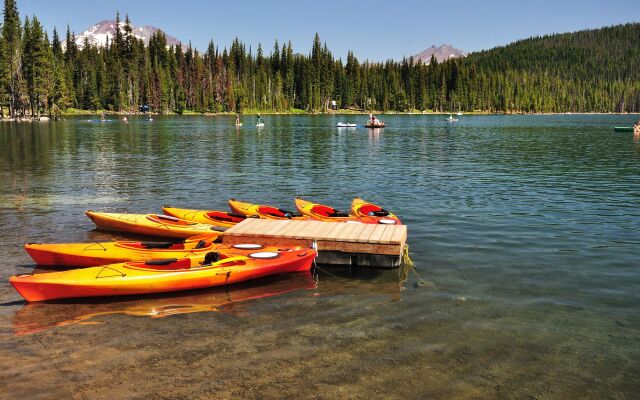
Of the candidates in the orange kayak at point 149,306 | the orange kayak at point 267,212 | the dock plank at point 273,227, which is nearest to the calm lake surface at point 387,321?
the orange kayak at point 149,306

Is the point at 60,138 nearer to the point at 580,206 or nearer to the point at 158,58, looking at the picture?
the point at 580,206

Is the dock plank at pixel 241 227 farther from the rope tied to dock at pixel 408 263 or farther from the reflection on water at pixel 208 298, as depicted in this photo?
the rope tied to dock at pixel 408 263

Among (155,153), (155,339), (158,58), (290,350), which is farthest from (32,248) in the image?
(158,58)

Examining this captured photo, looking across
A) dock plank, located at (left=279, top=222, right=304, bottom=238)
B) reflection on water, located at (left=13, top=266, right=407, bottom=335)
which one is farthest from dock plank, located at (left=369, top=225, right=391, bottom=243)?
dock plank, located at (left=279, top=222, right=304, bottom=238)

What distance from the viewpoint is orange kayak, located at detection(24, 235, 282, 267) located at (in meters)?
14.1

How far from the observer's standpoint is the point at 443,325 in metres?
10.9

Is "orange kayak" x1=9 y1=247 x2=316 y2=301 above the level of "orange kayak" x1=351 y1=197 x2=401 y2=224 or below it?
below

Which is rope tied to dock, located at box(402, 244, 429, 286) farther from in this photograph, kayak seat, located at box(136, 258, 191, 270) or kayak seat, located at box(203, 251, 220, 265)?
kayak seat, located at box(136, 258, 191, 270)

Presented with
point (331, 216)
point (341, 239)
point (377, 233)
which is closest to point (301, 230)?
point (341, 239)

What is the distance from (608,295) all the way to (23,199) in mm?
24790

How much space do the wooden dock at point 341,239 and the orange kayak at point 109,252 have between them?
2.98 ft

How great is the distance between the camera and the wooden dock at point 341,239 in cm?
1483

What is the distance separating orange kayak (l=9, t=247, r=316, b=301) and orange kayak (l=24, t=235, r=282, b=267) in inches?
24.6

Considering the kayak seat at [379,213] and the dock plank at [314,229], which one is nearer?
the dock plank at [314,229]
